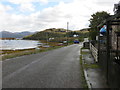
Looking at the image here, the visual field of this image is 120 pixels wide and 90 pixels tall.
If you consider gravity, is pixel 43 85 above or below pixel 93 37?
below

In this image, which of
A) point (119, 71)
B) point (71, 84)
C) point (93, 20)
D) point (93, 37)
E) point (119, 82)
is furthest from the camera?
point (93, 20)

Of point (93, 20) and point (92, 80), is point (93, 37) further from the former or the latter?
point (92, 80)

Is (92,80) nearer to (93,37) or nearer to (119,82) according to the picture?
(119,82)

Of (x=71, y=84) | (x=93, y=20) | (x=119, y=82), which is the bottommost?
(x=71, y=84)

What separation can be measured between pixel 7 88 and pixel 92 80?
379cm

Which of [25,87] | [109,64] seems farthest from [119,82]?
[25,87]

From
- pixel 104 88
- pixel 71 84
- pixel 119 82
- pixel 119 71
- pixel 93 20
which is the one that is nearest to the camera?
pixel 119 82

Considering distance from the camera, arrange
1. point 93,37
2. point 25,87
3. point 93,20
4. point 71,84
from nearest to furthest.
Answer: point 25,87, point 71,84, point 93,37, point 93,20

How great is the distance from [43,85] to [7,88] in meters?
1.50

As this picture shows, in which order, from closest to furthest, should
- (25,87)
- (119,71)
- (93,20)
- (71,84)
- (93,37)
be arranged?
(119,71) < (25,87) < (71,84) < (93,37) < (93,20)

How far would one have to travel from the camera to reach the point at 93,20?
3384 cm

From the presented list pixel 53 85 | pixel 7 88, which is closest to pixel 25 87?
pixel 7 88

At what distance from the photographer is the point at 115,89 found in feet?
17.7

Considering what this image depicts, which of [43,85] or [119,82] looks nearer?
[119,82]
